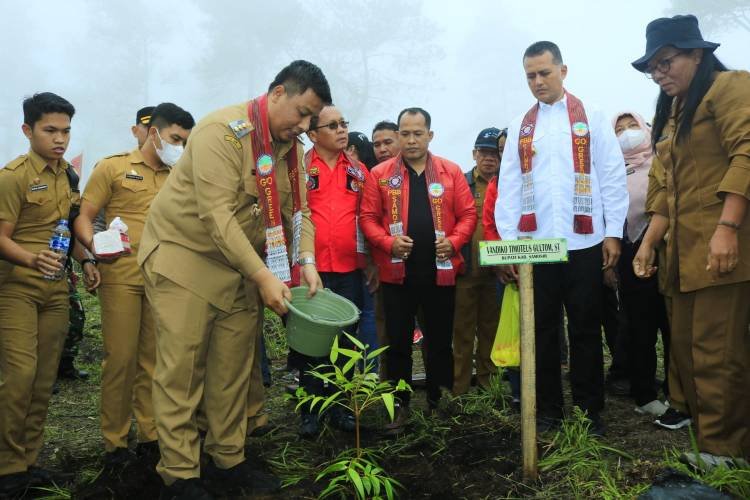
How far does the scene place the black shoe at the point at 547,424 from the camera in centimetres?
382

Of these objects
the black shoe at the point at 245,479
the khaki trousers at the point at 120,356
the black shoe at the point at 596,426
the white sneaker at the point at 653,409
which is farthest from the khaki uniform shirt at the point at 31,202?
the white sneaker at the point at 653,409

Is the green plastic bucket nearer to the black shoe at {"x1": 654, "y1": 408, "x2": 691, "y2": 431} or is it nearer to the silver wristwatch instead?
the silver wristwatch

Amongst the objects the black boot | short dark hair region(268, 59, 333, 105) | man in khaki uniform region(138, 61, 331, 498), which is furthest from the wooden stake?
the black boot

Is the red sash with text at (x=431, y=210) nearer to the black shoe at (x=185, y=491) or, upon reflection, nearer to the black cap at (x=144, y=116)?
the black cap at (x=144, y=116)

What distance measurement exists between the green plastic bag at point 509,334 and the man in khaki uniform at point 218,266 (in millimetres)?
1378

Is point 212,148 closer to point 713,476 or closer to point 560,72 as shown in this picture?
point 560,72

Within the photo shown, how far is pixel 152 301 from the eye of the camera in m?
3.22

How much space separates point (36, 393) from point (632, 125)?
4.53m

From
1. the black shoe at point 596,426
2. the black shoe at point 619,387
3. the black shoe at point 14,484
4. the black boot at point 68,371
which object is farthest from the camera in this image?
the black boot at point 68,371

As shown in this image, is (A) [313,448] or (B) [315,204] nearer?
(A) [313,448]

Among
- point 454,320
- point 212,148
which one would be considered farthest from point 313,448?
point 212,148

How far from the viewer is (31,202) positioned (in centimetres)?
365

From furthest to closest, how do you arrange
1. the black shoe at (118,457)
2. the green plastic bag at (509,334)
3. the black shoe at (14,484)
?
the green plastic bag at (509,334) → the black shoe at (118,457) → the black shoe at (14,484)

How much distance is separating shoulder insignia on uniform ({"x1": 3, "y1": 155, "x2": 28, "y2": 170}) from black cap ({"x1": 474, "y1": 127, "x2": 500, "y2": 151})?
3202mm
